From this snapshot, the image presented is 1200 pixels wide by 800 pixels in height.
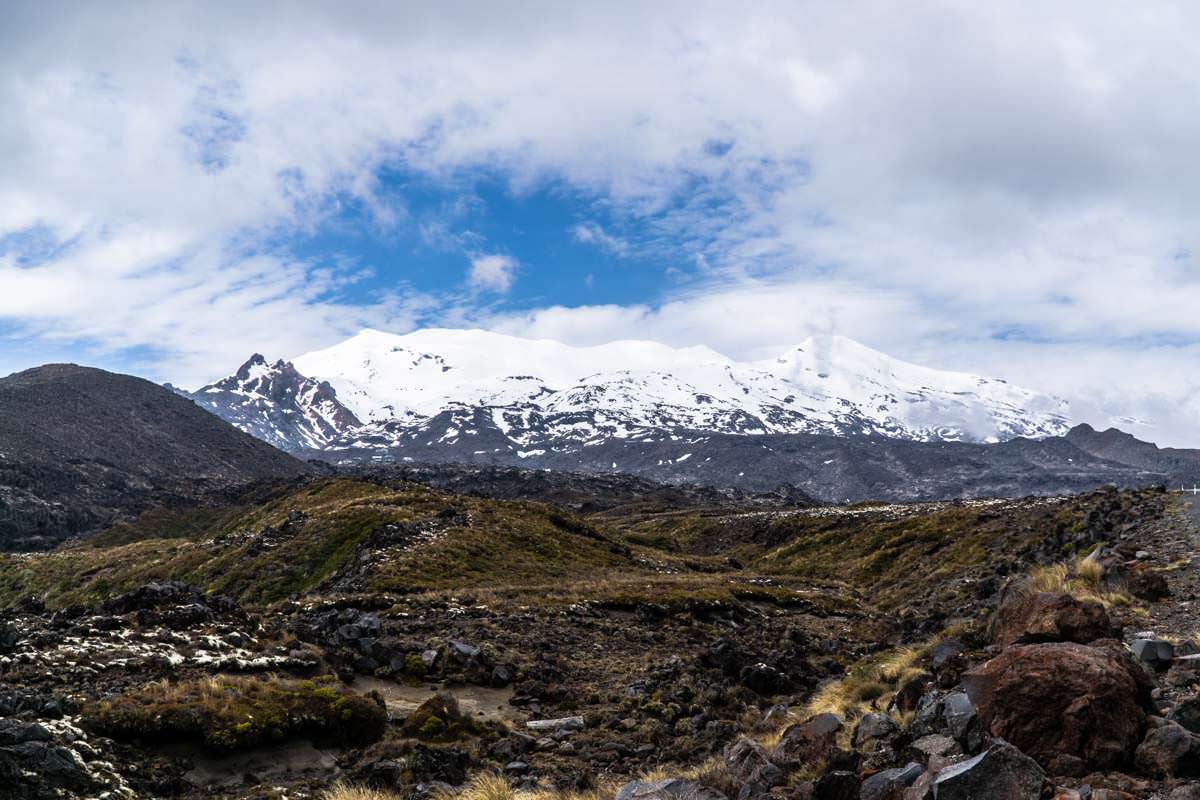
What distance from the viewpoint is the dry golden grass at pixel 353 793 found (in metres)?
13.4

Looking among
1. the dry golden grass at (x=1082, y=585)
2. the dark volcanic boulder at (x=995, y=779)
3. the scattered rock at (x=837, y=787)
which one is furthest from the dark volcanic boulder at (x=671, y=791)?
the dry golden grass at (x=1082, y=585)

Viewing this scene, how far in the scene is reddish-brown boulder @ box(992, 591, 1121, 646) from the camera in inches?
498

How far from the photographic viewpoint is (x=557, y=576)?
171ft

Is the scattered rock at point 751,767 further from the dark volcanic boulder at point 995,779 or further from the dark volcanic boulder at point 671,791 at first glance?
the dark volcanic boulder at point 995,779

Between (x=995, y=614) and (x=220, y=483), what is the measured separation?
18970 centimetres

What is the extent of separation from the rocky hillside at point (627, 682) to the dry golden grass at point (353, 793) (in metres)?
0.52

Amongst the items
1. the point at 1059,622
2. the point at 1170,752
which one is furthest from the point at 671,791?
the point at 1059,622

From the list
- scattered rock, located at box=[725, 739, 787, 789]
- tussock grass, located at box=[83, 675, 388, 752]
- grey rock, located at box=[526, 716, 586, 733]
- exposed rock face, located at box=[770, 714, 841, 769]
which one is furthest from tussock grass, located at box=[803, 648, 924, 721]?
tussock grass, located at box=[83, 675, 388, 752]

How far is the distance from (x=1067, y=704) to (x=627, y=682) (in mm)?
18209

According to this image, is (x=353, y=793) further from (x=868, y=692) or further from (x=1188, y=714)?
(x=1188, y=714)

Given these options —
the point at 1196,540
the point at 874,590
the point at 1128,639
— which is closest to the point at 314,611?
the point at 1128,639

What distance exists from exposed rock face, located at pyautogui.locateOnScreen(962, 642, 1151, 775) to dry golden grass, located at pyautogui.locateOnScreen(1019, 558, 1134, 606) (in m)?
8.20

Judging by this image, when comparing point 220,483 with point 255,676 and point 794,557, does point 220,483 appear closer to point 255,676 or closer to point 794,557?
point 794,557

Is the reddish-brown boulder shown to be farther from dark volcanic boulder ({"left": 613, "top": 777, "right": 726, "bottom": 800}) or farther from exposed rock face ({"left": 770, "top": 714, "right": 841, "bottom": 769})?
dark volcanic boulder ({"left": 613, "top": 777, "right": 726, "bottom": 800})
